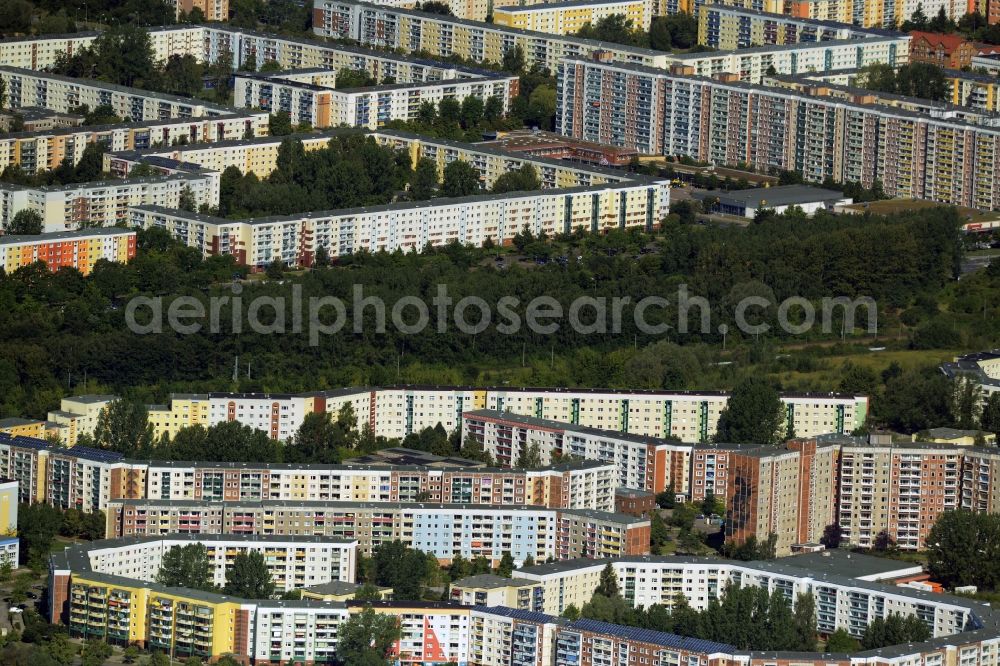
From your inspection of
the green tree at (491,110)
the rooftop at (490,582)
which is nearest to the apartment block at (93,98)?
the green tree at (491,110)

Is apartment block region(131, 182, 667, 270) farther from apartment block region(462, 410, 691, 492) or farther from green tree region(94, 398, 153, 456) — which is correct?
apartment block region(462, 410, 691, 492)

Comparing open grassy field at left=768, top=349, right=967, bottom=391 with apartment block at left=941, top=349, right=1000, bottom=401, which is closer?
apartment block at left=941, top=349, right=1000, bottom=401

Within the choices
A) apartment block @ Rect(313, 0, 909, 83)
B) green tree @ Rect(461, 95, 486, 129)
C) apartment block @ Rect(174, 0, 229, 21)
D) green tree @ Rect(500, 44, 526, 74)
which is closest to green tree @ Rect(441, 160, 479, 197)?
green tree @ Rect(461, 95, 486, 129)

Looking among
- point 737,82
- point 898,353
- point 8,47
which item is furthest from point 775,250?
point 8,47

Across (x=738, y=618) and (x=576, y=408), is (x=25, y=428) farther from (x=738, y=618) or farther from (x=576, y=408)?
(x=738, y=618)

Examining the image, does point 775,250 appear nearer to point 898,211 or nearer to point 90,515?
point 898,211

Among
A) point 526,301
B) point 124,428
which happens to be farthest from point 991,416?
point 124,428
